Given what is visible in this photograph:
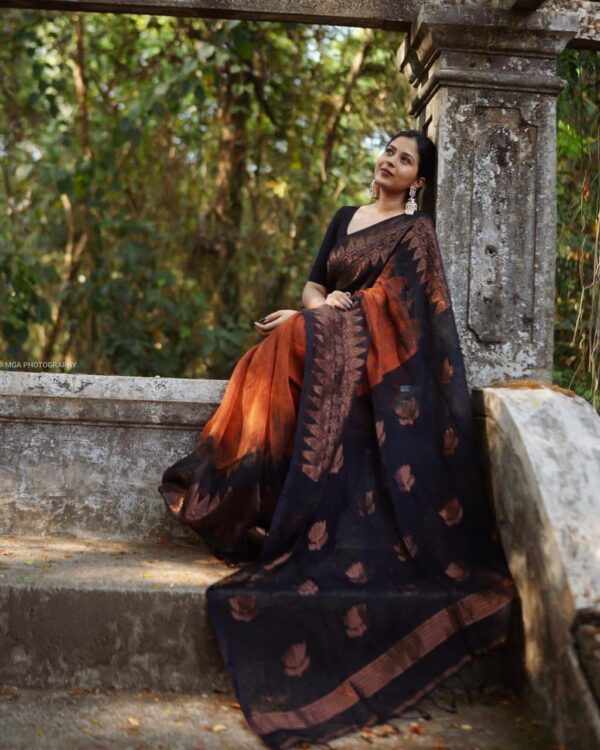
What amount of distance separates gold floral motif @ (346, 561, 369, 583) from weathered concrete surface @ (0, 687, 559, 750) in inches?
14.6

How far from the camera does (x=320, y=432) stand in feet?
8.91

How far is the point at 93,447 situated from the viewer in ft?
10.2

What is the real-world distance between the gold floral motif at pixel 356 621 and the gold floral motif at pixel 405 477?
18.7 inches

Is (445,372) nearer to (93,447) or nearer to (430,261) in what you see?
(430,261)

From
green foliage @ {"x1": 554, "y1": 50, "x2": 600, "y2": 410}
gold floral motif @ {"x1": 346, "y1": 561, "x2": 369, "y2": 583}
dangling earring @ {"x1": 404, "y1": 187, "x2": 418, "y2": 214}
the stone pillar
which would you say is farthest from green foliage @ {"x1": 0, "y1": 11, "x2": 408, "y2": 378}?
gold floral motif @ {"x1": 346, "y1": 561, "x2": 369, "y2": 583}

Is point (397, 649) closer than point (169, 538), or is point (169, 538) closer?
point (397, 649)

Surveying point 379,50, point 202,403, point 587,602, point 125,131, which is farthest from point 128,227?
point 587,602

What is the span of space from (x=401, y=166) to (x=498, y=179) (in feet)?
1.22

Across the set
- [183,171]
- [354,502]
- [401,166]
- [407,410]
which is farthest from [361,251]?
[183,171]

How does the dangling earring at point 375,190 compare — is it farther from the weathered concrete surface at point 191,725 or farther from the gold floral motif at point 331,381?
the weathered concrete surface at point 191,725

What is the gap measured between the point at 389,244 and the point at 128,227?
4398 millimetres

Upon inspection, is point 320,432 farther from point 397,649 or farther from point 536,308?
point 536,308

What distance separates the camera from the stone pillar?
3.18 m


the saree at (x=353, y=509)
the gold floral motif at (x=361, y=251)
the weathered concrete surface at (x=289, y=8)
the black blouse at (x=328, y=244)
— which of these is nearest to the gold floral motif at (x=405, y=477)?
the saree at (x=353, y=509)
